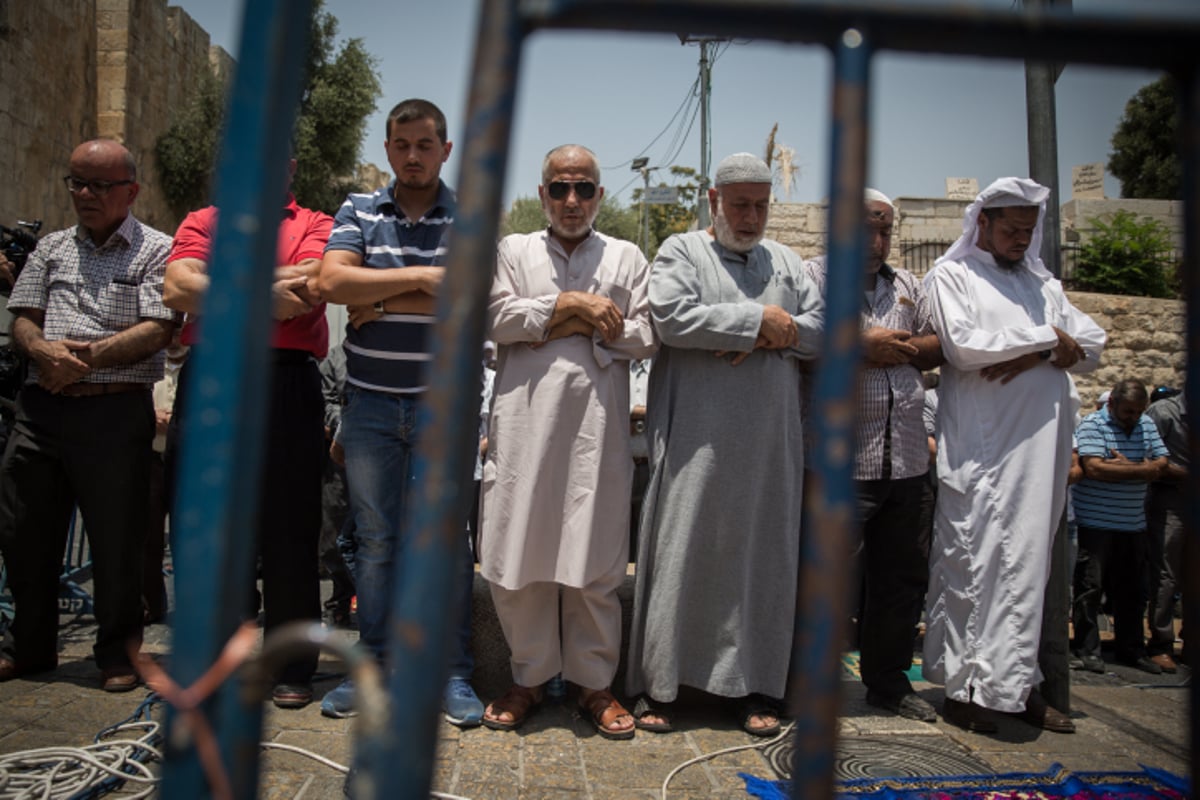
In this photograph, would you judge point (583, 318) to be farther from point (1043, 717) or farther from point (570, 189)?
point (1043, 717)

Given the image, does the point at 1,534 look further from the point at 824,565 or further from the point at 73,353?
the point at 824,565

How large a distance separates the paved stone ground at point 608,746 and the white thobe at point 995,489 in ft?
1.00

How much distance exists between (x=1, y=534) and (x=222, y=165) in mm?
3504

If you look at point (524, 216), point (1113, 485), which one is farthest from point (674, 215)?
point (1113, 485)

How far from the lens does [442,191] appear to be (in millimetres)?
3486

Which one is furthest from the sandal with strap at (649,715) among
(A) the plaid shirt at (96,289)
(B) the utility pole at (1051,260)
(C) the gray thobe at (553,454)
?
(A) the plaid shirt at (96,289)

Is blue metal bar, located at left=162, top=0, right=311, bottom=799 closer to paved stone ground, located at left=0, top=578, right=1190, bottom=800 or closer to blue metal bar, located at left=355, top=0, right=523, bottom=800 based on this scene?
blue metal bar, located at left=355, top=0, right=523, bottom=800

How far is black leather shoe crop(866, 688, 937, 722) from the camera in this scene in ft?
11.6

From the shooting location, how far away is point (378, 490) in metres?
3.18

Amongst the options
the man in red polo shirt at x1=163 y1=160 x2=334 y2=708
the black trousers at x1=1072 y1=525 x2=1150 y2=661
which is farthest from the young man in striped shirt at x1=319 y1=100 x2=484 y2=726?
the black trousers at x1=1072 y1=525 x2=1150 y2=661

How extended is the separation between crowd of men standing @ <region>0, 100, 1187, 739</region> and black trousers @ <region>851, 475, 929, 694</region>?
1 centimetres

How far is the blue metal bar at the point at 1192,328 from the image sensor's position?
0.79m

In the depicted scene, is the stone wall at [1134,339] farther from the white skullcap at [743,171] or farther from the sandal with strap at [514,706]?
the sandal with strap at [514,706]

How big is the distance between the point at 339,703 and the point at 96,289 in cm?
195
